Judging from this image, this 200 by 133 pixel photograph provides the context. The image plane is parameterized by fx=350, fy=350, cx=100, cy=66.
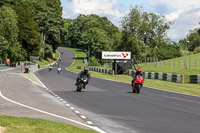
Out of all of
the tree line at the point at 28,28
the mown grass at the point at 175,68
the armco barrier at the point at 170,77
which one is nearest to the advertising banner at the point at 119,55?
the mown grass at the point at 175,68

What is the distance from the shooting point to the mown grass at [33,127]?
817 centimetres

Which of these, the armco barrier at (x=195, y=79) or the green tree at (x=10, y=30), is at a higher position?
the green tree at (x=10, y=30)

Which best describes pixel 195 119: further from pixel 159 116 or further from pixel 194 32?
pixel 194 32

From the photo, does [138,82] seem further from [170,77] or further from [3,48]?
[3,48]

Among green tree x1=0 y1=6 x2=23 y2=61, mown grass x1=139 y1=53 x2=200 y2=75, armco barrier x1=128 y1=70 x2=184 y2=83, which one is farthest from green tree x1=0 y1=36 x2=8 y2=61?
armco barrier x1=128 y1=70 x2=184 y2=83

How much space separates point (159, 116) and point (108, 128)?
3118 millimetres

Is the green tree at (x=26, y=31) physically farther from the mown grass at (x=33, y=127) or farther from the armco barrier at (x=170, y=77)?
the mown grass at (x=33, y=127)

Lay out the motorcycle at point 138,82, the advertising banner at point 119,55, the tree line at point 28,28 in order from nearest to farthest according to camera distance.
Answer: the motorcycle at point 138,82 → the advertising banner at point 119,55 → the tree line at point 28,28

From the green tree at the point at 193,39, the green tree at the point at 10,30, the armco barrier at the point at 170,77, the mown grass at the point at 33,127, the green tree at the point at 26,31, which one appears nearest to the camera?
the mown grass at the point at 33,127

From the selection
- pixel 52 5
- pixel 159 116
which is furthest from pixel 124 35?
pixel 159 116

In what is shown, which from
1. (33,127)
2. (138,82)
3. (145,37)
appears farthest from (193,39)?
(33,127)

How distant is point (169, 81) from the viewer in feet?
131

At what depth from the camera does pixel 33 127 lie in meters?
8.59

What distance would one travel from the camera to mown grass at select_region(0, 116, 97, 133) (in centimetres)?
817
